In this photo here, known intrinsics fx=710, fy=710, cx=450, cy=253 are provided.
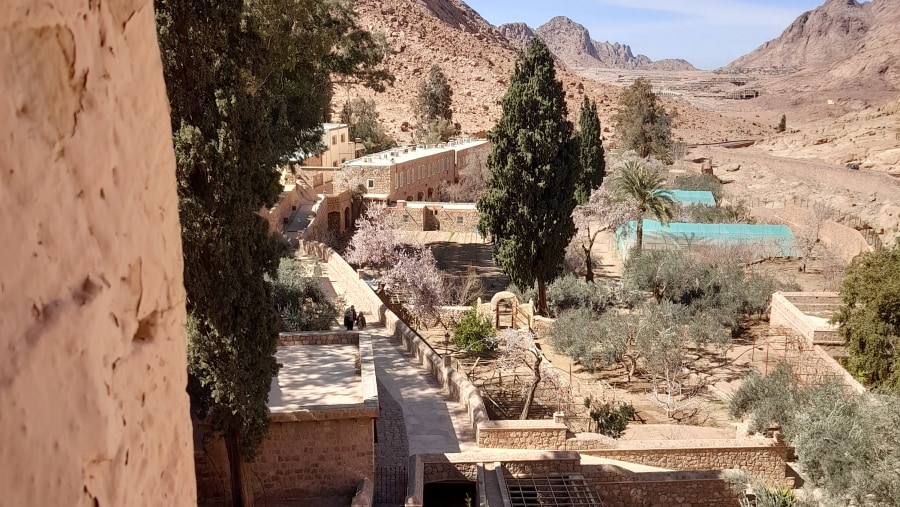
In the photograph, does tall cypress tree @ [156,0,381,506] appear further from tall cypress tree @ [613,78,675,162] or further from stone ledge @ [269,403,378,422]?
tall cypress tree @ [613,78,675,162]

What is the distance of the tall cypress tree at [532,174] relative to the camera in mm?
20734

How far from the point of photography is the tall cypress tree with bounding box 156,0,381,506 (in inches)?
337

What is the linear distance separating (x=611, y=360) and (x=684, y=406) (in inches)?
93.8

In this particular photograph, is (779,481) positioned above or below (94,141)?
below

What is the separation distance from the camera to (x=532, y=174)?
68.5 feet

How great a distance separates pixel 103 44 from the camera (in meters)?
1.74

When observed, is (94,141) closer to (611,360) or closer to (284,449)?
(284,449)

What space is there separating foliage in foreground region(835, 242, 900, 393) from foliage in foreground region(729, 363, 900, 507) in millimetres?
1740

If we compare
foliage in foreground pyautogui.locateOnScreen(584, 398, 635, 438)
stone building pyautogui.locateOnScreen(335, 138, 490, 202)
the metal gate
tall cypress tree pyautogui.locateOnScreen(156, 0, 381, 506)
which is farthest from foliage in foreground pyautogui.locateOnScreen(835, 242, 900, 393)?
stone building pyautogui.locateOnScreen(335, 138, 490, 202)

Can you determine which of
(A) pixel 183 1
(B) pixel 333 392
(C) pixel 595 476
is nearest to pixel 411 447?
(B) pixel 333 392

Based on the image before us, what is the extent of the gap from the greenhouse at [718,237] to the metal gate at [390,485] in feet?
63.9

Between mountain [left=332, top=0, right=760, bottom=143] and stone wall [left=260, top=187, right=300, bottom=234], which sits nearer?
stone wall [left=260, top=187, right=300, bottom=234]

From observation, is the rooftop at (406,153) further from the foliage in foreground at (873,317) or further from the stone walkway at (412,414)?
the foliage in foreground at (873,317)

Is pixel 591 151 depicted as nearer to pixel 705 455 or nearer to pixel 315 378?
pixel 705 455
